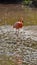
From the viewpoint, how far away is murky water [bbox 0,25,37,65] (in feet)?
21.7

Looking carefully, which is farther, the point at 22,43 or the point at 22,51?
the point at 22,43

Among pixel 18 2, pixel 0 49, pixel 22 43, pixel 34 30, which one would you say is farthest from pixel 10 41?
pixel 18 2

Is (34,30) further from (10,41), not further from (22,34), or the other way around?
(10,41)

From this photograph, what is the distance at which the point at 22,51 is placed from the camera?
7.42 m

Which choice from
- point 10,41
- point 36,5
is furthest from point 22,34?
point 36,5

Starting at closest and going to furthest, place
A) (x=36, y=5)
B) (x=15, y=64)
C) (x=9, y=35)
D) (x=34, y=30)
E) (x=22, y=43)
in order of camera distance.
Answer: (x=15, y=64)
(x=22, y=43)
(x=9, y=35)
(x=34, y=30)
(x=36, y=5)

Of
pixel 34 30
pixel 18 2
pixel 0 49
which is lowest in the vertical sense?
pixel 18 2

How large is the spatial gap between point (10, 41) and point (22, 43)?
452 mm

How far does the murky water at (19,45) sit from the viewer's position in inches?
261

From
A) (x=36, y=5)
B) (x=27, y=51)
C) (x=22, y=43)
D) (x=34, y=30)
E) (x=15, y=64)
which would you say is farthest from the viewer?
(x=36, y=5)

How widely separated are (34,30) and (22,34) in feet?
3.27

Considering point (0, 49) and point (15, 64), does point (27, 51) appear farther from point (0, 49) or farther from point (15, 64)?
point (15, 64)

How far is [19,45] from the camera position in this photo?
323 inches

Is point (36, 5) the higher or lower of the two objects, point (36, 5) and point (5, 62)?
the lower
